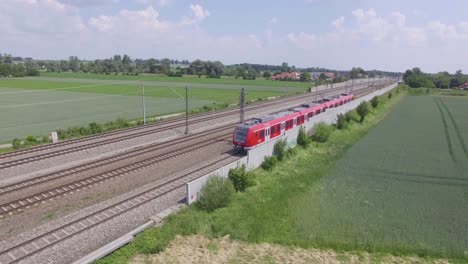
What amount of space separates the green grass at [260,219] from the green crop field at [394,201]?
0.31m

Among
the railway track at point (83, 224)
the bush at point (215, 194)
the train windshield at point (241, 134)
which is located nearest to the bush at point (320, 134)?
the train windshield at point (241, 134)

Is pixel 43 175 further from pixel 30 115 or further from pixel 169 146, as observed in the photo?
pixel 30 115

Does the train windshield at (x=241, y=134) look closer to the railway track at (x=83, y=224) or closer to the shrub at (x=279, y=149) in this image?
the shrub at (x=279, y=149)

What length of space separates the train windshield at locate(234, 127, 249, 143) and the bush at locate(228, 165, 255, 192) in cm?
723

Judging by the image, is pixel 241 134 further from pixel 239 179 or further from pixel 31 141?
pixel 31 141

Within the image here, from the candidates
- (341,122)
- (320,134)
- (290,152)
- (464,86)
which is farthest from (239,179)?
(464,86)

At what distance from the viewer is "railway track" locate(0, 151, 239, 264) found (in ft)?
42.7

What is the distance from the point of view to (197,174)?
23109 millimetres

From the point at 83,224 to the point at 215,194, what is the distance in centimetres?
684

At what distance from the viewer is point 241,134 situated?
91.5ft

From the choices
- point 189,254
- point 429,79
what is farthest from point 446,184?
point 429,79

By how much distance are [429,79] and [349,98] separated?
375 ft

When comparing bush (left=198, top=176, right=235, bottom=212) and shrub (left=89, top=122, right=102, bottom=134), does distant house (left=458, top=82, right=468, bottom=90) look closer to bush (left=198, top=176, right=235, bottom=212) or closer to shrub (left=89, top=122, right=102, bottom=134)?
shrub (left=89, top=122, right=102, bottom=134)

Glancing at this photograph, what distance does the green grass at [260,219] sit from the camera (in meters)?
14.3
